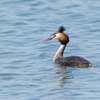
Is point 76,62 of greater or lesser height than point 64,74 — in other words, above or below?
above

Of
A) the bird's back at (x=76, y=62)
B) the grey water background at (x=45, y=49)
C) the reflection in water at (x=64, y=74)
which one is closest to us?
the grey water background at (x=45, y=49)

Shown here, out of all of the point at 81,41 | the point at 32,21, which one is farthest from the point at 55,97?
the point at 32,21

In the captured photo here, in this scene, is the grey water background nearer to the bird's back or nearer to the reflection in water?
the reflection in water

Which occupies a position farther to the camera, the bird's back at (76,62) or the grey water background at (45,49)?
the bird's back at (76,62)

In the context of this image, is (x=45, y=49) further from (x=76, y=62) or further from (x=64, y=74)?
(x=64, y=74)

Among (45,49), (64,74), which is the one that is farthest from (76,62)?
(45,49)

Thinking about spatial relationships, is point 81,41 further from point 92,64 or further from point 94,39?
point 92,64

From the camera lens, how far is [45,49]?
1200 cm

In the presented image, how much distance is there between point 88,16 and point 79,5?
1.90 meters

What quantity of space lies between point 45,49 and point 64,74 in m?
3.03

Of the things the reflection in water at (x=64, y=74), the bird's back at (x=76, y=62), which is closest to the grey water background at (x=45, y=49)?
the reflection in water at (x=64, y=74)

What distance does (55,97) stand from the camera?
7.42 metres

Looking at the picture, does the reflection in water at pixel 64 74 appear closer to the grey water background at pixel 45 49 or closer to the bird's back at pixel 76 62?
the grey water background at pixel 45 49

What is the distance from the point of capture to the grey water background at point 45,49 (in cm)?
785
